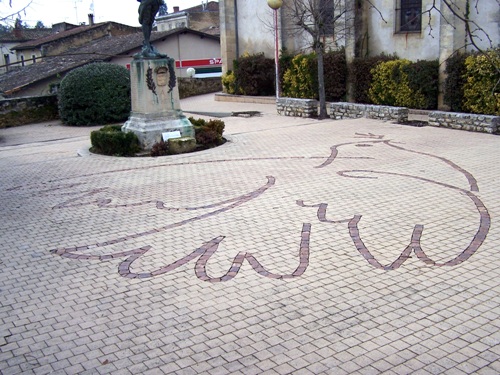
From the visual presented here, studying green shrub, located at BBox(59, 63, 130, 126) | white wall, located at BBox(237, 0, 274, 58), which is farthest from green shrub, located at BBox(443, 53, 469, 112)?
green shrub, located at BBox(59, 63, 130, 126)

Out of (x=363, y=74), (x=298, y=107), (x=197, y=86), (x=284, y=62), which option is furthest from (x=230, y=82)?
(x=363, y=74)

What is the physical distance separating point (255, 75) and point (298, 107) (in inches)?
278

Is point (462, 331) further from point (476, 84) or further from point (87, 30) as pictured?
point (87, 30)

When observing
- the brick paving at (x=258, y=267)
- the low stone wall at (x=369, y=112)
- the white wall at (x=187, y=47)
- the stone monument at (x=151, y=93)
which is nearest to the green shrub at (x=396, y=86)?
the low stone wall at (x=369, y=112)

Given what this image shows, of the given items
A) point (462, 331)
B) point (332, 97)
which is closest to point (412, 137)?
point (332, 97)

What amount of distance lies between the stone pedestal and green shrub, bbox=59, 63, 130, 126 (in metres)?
8.32

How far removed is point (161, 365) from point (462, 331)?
2656mm

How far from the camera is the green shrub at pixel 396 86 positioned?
18953 mm

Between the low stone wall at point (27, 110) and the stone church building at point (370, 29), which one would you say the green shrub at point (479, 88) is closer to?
the stone church building at point (370, 29)

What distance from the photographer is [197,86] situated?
33.2 metres

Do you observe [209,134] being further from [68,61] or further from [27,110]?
[68,61]

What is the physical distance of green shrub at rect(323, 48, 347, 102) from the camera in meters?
22.0

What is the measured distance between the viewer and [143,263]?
6.82 m

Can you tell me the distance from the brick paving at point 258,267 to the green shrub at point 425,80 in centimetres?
669
